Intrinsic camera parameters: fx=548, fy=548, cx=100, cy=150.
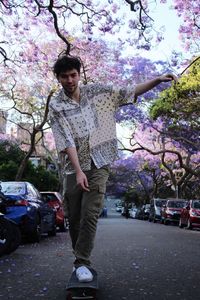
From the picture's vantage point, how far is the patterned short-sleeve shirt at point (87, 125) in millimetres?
5004

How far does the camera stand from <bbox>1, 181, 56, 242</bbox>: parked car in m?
12.0

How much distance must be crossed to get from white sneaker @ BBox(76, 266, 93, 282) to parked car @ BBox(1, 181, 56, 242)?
22.4 ft

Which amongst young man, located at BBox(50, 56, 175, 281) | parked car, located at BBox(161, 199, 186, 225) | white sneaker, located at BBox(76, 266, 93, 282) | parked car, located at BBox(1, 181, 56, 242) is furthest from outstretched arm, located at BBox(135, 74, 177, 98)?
parked car, located at BBox(161, 199, 186, 225)

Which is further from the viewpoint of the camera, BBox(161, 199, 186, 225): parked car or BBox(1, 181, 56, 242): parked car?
BBox(161, 199, 186, 225): parked car

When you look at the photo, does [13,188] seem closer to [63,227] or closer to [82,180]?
[63,227]

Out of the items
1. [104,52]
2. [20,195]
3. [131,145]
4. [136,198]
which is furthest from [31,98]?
[136,198]

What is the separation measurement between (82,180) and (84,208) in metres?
0.33

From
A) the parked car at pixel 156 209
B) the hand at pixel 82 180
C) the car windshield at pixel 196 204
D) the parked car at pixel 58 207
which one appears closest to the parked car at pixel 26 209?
the parked car at pixel 58 207

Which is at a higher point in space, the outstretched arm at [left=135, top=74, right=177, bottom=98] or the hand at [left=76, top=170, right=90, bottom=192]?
the outstretched arm at [left=135, top=74, right=177, bottom=98]

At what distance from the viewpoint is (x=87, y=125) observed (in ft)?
16.6

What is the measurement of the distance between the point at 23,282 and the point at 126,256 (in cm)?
325

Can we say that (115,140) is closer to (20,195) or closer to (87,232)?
(87,232)

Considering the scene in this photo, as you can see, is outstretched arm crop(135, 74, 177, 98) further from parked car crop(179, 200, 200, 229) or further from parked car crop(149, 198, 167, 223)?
parked car crop(149, 198, 167, 223)

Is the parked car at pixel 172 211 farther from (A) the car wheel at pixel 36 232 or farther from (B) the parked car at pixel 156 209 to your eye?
(A) the car wheel at pixel 36 232
